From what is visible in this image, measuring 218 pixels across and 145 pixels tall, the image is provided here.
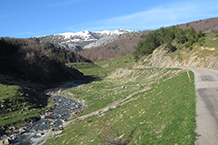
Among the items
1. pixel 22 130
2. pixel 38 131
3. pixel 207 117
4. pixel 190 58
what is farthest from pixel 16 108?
pixel 190 58

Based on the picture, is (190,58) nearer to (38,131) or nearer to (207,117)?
(207,117)

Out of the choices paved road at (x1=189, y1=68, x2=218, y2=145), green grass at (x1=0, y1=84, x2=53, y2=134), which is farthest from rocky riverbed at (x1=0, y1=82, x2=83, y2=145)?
paved road at (x1=189, y1=68, x2=218, y2=145)

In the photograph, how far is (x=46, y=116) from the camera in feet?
99.2

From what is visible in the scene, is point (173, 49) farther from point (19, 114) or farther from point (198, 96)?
point (19, 114)

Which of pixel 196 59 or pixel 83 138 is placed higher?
pixel 196 59

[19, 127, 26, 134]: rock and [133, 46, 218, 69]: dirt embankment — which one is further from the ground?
[133, 46, 218, 69]: dirt embankment

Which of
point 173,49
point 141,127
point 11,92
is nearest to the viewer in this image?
point 141,127

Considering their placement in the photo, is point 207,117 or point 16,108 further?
point 16,108

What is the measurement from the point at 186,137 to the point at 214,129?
1.77m

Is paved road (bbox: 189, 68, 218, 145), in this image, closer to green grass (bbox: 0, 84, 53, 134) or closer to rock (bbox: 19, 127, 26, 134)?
rock (bbox: 19, 127, 26, 134)

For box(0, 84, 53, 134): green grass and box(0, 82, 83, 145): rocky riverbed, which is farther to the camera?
box(0, 84, 53, 134): green grass

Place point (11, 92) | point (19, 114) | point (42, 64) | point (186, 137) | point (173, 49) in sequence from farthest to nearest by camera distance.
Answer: point (42, 64), point (173, 49), point (11, 92), point (19, 114), point (186, 137)

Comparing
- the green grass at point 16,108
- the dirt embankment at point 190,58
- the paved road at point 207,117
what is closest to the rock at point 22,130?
the green grass at point 16,108

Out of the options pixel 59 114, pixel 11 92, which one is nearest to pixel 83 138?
pixel 59 114
